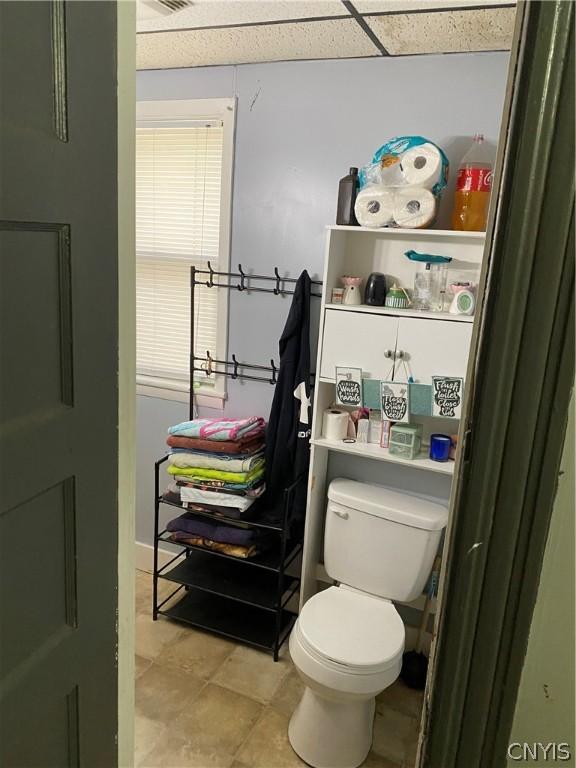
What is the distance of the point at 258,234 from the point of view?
8.38ft

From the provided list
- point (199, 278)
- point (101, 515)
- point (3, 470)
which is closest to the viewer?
point (3, 470)

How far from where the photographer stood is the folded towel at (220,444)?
2.49m

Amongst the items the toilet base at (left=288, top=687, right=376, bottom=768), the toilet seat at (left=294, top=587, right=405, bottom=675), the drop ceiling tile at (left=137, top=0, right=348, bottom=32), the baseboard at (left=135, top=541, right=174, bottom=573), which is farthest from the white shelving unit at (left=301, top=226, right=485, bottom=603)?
the baseboard at (left=135, top=541, right=174, bottom=573)

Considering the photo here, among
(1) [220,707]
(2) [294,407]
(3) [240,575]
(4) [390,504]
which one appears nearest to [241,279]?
(2) [294,407]

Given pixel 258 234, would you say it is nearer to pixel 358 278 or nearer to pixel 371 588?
pixel 358 278

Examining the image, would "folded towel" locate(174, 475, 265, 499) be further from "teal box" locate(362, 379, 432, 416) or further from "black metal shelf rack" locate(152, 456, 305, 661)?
"teal box" locate(362, 379, 432, 416)

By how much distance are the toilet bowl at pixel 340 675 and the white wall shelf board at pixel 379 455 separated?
56 centimetres

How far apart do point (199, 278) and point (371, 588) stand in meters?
1.54

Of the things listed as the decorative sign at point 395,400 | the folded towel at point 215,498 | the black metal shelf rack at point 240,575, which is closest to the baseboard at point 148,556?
the black metal shelf rack at point 240,575

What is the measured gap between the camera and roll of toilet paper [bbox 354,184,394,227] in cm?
213

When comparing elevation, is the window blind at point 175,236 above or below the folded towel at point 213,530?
above

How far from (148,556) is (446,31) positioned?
8.68 feet

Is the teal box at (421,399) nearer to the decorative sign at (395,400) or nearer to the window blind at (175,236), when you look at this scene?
the decorative sign at (395,400)

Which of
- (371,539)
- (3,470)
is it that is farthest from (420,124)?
(3,470)
